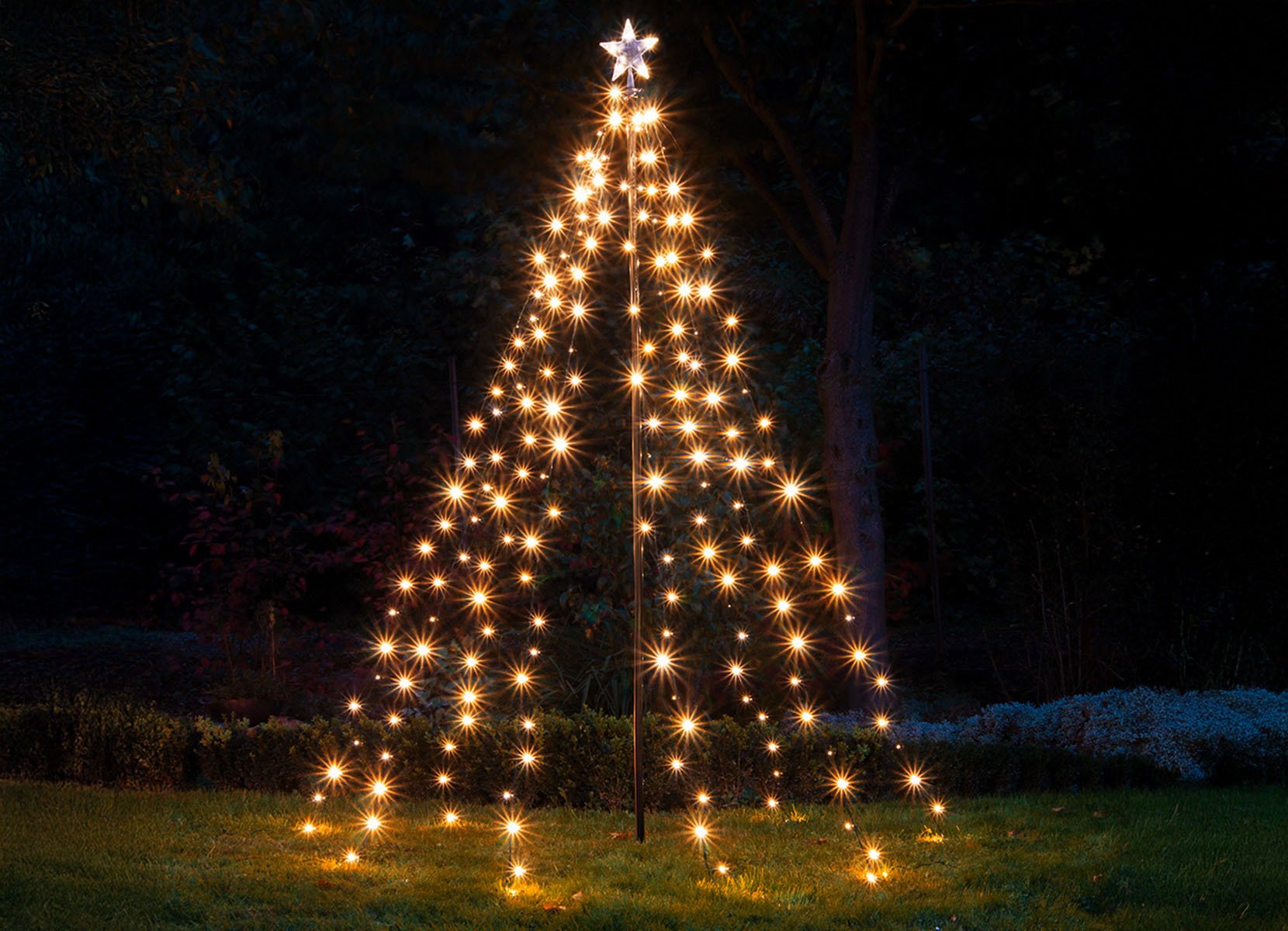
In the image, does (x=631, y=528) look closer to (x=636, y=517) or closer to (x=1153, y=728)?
(x=636, y=517)

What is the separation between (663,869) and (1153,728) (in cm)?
346

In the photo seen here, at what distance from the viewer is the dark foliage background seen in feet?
29.0

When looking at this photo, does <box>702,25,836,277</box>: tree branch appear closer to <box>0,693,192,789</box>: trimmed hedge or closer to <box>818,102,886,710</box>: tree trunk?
<box>818,102,886,710</box>: tree trunk

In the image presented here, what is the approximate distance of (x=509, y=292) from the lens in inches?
545

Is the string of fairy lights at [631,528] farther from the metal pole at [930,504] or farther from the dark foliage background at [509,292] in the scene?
the metal pole at [930,504]

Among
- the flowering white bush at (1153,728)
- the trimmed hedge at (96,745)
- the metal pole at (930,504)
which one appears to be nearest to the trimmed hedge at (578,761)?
the trimmed hedge at (96,745)

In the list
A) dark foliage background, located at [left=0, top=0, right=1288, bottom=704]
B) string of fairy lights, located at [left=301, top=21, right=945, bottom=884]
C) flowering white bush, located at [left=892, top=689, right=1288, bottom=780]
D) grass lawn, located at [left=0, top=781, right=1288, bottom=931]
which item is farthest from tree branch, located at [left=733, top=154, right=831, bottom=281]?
grass lawn, located at [left=0, top=781, right=1288, bottom=931]

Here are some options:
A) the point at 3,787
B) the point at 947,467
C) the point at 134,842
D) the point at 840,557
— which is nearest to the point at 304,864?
the point at 134,842

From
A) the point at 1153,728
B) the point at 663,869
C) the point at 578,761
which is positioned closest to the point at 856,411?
the point at 1153,728

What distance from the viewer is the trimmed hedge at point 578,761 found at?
21.8ft

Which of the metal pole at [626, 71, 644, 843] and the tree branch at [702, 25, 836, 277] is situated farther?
the tree branch at [702, 25, 836, 277]

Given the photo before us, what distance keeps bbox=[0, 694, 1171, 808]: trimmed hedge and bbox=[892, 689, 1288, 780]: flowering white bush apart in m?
0.24

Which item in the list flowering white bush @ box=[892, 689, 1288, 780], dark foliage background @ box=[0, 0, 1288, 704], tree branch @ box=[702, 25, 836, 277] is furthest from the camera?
tree branch @ box=[702, 25, 836, 277]

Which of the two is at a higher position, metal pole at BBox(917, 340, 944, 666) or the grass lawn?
metal pole at BBox(917, 340, 944, 666)
